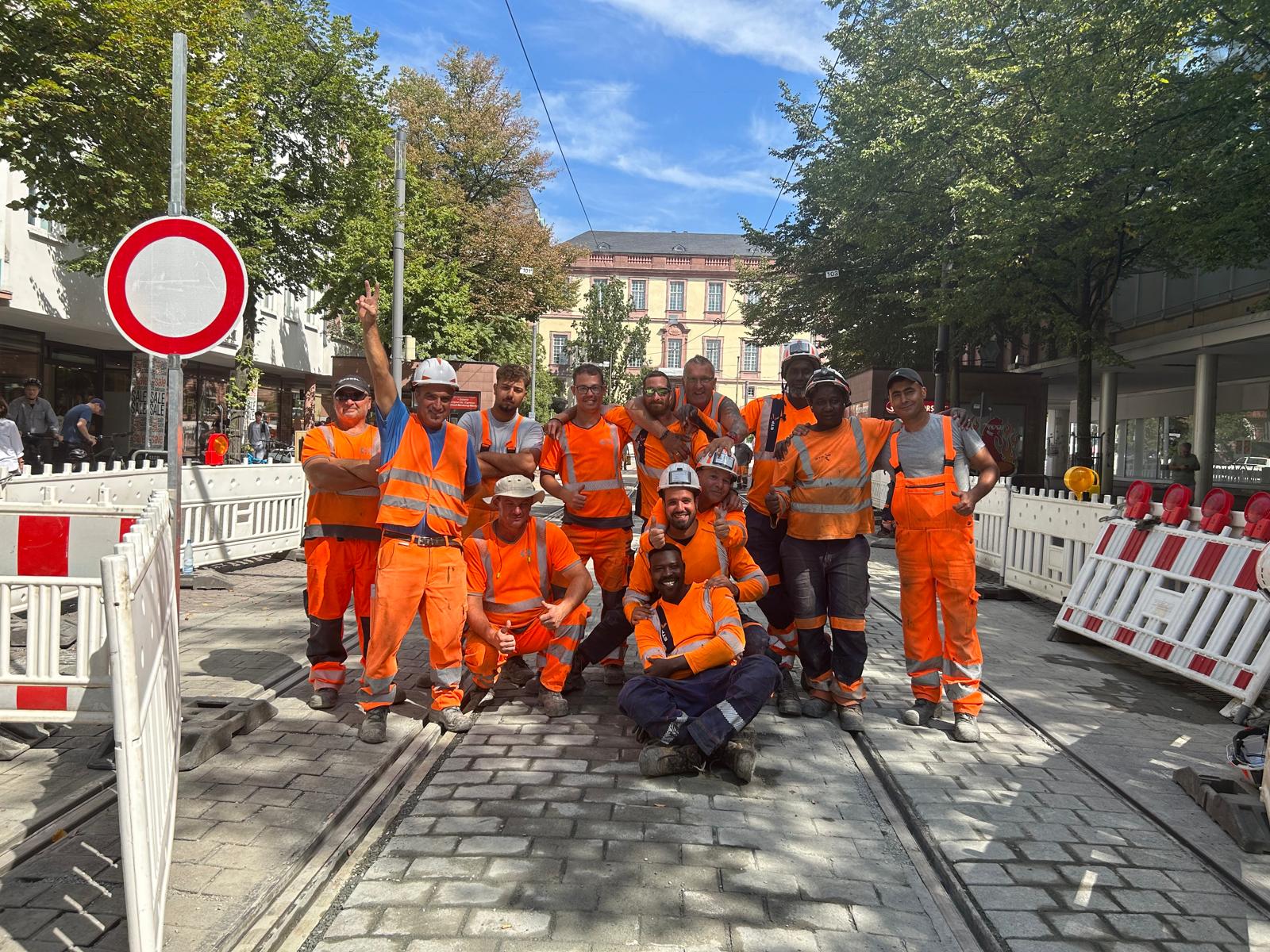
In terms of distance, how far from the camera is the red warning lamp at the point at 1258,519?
6.10 metres

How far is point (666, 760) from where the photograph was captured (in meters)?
4.37

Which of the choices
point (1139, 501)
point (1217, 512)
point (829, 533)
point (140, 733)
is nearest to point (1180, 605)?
point (1217, 512)

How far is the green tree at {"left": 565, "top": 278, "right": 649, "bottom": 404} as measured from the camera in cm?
5250

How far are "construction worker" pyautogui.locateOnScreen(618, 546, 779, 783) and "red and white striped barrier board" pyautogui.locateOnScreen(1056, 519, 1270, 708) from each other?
304cm

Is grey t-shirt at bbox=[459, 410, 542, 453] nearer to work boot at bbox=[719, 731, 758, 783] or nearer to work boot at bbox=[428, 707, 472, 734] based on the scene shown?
work boot at bbox=[428, 707, 472, 734]

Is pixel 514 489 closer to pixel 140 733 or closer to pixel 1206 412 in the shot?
pixel 140 733

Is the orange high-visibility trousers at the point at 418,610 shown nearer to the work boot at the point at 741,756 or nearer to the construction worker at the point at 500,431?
the construction worker at the point at 500,431

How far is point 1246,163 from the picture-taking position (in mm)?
11938

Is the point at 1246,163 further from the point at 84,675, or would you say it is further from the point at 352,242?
the point at 352,242

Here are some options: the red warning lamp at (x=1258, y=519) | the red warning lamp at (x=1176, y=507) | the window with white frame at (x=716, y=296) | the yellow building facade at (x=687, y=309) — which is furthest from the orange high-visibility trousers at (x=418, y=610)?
the window with white frame at (x=716, y=296)

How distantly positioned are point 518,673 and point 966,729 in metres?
2.78

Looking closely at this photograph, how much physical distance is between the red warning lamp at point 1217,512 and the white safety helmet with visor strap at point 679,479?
12.5 feet

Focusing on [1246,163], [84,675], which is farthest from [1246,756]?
[1246,163]

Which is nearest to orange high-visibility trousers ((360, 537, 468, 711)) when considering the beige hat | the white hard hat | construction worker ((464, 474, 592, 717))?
construction worker ((464, 474, 592, 717))
